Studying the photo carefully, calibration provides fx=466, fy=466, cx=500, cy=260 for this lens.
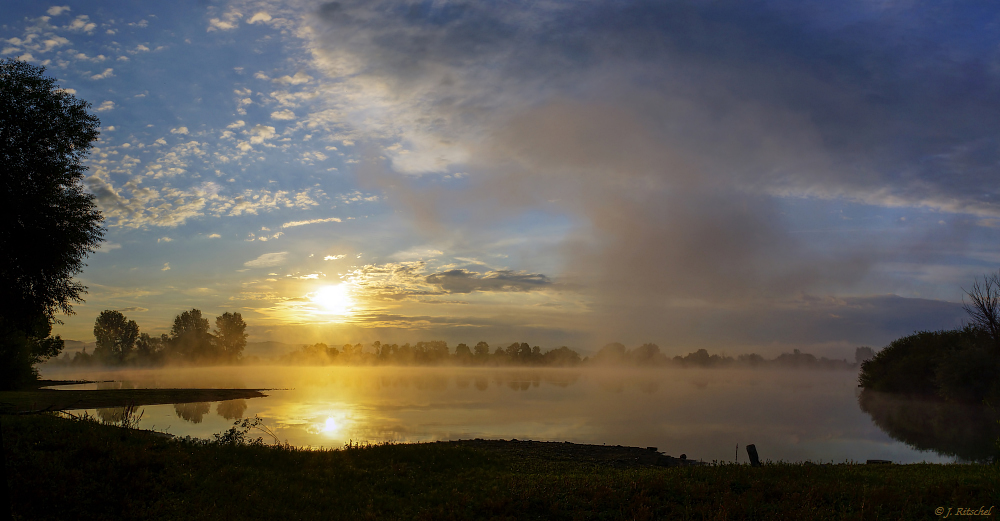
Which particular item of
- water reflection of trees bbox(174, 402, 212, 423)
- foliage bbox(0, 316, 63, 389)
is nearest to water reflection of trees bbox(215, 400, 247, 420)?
water reflection of trees bbox(174, 402, 212, 423)

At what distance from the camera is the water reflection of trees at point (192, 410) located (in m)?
43.1

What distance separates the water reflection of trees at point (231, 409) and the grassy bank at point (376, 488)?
31.0m

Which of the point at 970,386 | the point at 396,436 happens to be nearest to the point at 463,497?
the point at 396,436

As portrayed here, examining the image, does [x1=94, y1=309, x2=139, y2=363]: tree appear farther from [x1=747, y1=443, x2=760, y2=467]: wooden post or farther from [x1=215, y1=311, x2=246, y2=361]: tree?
[x1=747, y1=443, x2=760, y2=467]: wooden post

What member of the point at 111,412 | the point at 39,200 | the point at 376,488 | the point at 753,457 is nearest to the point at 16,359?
the point at 111,412

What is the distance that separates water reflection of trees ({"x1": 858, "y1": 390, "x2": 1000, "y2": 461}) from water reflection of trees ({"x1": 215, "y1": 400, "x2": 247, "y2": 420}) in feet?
201

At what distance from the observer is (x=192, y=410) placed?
4938cm

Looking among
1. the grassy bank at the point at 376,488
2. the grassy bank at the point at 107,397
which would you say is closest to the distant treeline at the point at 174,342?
the grassy bank at the point at 107,397

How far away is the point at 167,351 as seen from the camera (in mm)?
164500

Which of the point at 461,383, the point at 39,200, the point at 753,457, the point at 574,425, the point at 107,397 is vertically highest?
the point at 39,200

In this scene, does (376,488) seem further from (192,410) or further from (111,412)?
(192,410)

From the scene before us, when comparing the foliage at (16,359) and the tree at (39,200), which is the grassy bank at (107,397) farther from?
the tree at (39,200)

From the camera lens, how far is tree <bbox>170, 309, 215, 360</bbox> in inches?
6442

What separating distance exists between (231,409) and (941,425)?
80.4 m
